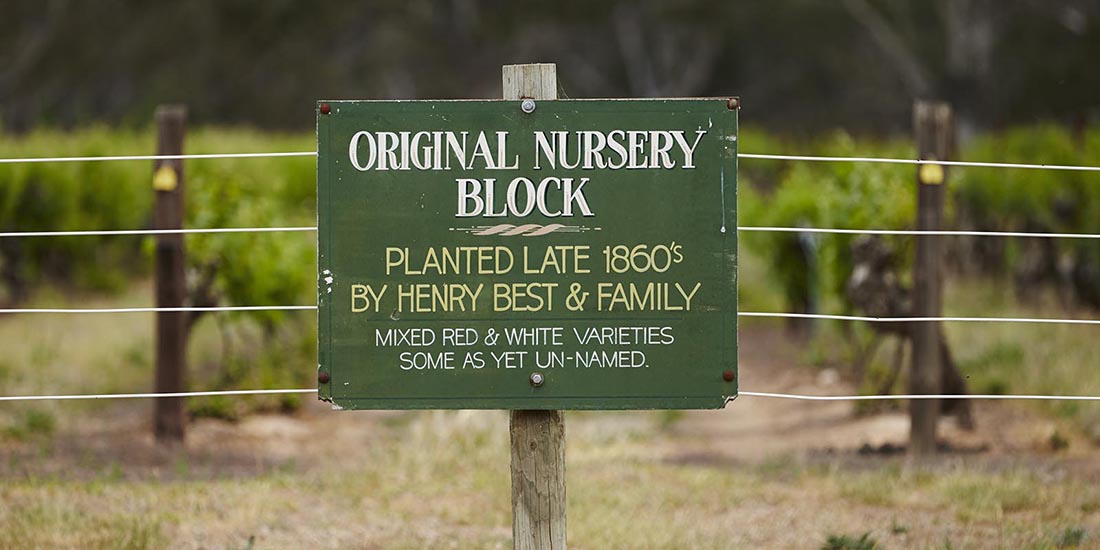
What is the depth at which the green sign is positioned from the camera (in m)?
4.38

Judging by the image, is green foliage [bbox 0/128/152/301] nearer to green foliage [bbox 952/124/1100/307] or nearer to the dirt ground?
the dirt ground

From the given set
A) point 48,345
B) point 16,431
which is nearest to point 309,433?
point 16,431

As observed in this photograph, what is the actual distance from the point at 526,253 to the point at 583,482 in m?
2.56

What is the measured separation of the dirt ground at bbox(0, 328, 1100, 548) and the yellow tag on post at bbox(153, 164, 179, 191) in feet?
4.67

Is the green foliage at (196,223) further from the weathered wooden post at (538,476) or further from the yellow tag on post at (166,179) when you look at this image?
the weathered wooden post at (538,476)

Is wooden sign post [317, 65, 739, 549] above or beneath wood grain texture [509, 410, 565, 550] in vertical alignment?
above

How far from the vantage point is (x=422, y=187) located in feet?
14.4

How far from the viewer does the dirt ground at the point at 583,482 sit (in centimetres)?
554

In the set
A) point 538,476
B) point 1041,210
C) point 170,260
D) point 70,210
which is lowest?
point 538,476

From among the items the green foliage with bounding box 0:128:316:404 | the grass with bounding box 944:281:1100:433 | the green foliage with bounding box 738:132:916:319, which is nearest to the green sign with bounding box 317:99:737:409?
the grass with bounding box 944:281:1100:433

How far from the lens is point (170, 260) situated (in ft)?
25.0

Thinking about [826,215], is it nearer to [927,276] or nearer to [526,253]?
[927,276]

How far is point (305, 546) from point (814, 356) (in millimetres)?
6070

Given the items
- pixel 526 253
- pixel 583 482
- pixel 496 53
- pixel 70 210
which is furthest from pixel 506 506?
pixel 496 53
